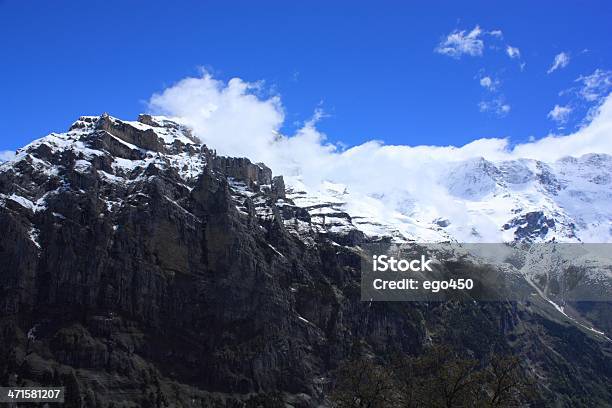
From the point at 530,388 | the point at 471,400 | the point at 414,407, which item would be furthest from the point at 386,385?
the point at 530,388

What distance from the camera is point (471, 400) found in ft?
250

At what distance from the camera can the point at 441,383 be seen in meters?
78.1

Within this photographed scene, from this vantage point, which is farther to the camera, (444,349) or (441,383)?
(444,349)

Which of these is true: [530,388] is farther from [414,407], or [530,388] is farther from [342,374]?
[342,374]

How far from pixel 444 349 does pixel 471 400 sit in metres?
10.3

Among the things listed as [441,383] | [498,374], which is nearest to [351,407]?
[441,383]

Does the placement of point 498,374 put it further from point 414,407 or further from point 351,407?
point 351,407

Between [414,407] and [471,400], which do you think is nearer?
[471,400]

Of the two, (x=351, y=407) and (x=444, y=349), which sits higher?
(x=444, y=349)

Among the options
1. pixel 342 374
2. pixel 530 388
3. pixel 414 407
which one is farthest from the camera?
pixel 342 374

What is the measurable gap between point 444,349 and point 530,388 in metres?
13.0

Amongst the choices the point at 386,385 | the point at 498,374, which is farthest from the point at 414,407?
the point at 498,374

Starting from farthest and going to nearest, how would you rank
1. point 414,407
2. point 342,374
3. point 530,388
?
point 342,374 → point 414,407 → point 530,388

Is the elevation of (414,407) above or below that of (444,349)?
below
